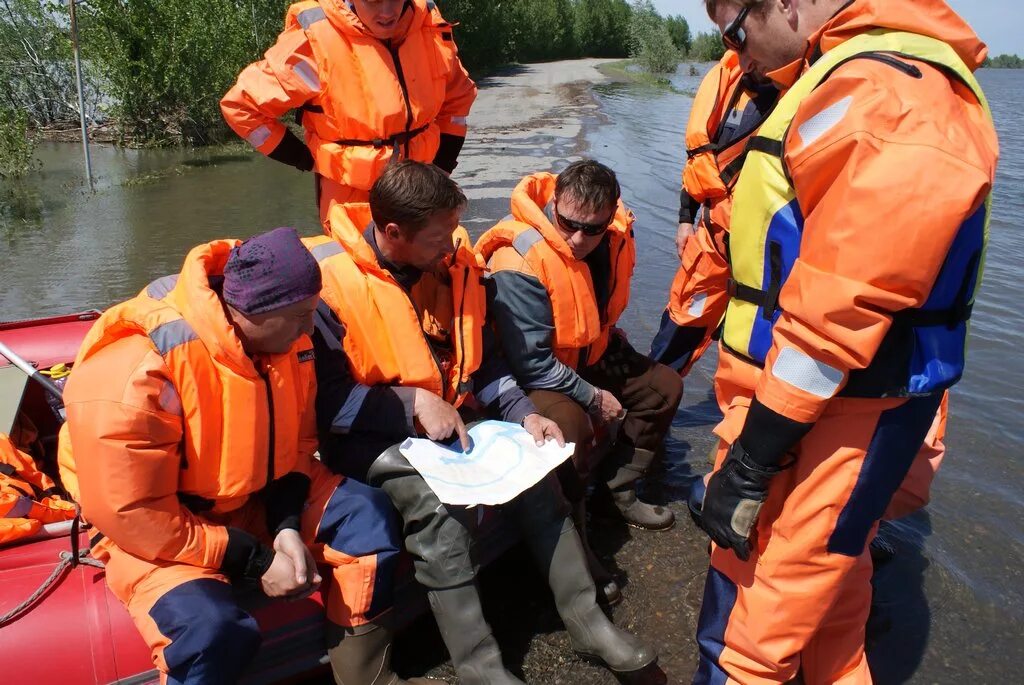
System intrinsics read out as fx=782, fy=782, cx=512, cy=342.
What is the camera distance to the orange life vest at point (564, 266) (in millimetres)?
3154

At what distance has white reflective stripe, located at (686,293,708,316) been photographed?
13.3ft

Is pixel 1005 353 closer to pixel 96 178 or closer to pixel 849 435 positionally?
pixel 849 435

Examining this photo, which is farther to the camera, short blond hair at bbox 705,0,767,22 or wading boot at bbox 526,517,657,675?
wading boot at bbox 526,517,657,675

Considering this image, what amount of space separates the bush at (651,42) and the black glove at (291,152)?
42.2 meters

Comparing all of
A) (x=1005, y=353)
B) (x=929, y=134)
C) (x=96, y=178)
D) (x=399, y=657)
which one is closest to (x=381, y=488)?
(x=399, y=657)

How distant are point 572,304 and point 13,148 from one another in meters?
9.75

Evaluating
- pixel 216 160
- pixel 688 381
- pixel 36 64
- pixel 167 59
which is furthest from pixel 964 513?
pixel 36 64

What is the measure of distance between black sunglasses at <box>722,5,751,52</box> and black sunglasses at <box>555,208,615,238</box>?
115 cm

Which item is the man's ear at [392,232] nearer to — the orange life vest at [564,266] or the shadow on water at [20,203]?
the orange life vest at [564,266]

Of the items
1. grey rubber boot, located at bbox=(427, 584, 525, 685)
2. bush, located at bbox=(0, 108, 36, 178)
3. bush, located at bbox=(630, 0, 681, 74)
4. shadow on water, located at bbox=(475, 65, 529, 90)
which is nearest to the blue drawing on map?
grey rubber boot, located at bbox=(427, 584, 525, 685)

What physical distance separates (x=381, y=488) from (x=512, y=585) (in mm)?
820

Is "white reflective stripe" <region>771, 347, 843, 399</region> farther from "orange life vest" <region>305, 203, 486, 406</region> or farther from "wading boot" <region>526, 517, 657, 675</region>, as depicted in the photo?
"orange life vest" <region>305, 203, 486, 406</region>

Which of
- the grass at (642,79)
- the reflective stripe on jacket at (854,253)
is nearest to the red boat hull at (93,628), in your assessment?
the reflective stripe on jacket at (854,253)

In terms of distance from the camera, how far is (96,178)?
1127 centimetres
